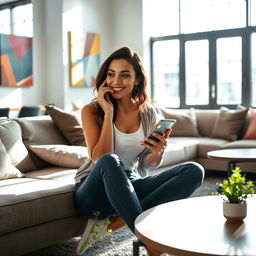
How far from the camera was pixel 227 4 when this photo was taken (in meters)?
7.05

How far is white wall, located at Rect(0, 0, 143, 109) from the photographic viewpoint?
725cm

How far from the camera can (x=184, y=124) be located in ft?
18.8

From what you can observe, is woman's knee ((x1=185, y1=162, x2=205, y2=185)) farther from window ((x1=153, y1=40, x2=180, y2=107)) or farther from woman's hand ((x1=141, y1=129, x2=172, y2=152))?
window ((x1=153, y1=40, x2=180, y2=107))

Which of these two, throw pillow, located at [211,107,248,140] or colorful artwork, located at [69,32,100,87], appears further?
colorful artwork, located at [69,32,100,87]

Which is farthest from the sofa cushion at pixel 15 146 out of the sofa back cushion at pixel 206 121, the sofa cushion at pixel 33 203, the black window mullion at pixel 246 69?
the black window mullion at pixel 246 69

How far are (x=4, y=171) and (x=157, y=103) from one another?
508 centimetres

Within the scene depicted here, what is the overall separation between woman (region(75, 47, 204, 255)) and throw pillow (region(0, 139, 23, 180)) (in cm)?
55

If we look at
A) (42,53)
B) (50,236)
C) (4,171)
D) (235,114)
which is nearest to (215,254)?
(50,236)

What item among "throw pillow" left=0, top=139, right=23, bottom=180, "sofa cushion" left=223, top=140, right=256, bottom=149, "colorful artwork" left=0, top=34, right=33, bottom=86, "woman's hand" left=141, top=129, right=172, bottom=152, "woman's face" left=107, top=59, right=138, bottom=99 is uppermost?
"colorful artwork" left=0, top=34, right=33, bottom=86

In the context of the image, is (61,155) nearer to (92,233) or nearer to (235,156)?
(92,233)

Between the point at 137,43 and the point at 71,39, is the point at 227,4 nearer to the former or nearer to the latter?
the point at 137,43

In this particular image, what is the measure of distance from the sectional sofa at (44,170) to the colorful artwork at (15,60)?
11.0 ft

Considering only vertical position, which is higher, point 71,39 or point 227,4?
point 227,4

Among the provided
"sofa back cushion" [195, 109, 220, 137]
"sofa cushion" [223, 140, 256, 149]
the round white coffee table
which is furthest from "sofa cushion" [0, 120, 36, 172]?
"sofa back cushion" [195, 109, 220, 137]
